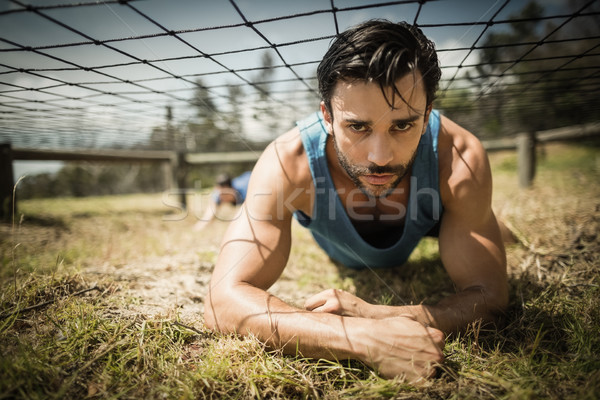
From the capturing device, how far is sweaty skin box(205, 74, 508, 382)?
3.33ft

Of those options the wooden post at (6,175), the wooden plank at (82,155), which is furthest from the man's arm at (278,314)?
the wooden plank at (82,155)

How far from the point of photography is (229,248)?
135 centimetres

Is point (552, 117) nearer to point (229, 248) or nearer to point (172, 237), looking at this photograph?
point (229, 248)

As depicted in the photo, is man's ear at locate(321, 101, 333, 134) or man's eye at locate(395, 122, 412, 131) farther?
man's ear at locate(321, 101, 333, 134)

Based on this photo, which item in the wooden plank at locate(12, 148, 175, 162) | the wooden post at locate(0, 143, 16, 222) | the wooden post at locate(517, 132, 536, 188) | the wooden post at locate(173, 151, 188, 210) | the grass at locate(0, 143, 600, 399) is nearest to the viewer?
the grass at locate(0, 143, 600, 399)

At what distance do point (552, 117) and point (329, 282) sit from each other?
4.42m

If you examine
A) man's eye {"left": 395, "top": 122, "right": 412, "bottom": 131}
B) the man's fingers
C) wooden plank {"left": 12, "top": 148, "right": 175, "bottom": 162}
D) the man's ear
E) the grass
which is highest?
wooden plank {"left": 12, "top": 148, "right": 175, "bottom": 162}

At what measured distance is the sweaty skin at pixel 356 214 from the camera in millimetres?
1015

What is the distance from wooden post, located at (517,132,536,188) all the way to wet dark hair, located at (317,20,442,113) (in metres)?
3.97

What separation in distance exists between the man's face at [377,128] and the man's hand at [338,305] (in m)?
0.50

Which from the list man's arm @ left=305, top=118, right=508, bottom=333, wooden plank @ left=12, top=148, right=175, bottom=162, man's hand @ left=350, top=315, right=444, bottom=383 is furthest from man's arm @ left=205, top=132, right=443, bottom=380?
wooden plank @ left=12, top=148, right=175, bottom=162

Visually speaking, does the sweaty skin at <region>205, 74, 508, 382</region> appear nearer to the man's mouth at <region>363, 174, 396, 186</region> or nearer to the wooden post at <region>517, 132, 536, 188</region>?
the man's mouth at <region>363, 174, 396, 186</region>

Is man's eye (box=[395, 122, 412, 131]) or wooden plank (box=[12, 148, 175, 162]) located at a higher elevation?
wooden plank (box=[12, 148, 175, 162])

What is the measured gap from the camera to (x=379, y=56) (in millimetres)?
1196
